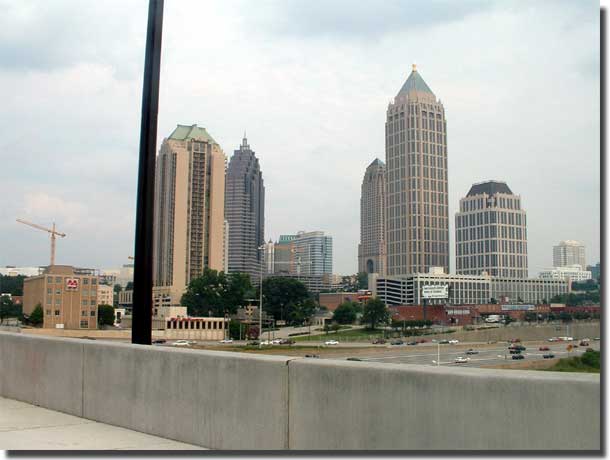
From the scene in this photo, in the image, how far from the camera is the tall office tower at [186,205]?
138875mm

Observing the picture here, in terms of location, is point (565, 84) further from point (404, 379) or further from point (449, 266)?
point (404, 379)

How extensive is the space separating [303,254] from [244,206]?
982 inches

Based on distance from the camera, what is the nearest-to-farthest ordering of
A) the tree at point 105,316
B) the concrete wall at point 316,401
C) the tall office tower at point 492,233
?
the concrete wall at point 316,401, the tree at point 105,316, the tall office tower at point 492,233

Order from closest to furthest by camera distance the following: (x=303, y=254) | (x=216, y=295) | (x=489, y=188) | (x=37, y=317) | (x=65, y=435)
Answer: (x=65, y=435) < (x=37, y=317) < (x=216, y=295) < (x=489, y=188) < (x=303, y=254)

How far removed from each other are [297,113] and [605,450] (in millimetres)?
149556

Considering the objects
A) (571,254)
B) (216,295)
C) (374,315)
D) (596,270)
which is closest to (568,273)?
(571,254)

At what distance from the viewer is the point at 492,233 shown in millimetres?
140750

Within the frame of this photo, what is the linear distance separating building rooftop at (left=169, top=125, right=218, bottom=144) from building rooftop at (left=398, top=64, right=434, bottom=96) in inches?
2048

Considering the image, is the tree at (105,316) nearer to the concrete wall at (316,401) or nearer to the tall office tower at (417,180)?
the concrete wall at (316,401)

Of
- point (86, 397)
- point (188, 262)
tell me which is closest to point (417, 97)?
point (188, 262)

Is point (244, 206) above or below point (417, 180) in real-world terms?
below

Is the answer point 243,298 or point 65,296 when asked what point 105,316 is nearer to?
point 65,296

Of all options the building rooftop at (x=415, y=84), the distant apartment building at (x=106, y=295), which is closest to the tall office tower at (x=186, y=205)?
the distant apartment building at (x=106, y=295)

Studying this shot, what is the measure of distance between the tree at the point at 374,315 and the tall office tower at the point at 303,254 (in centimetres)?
4998
